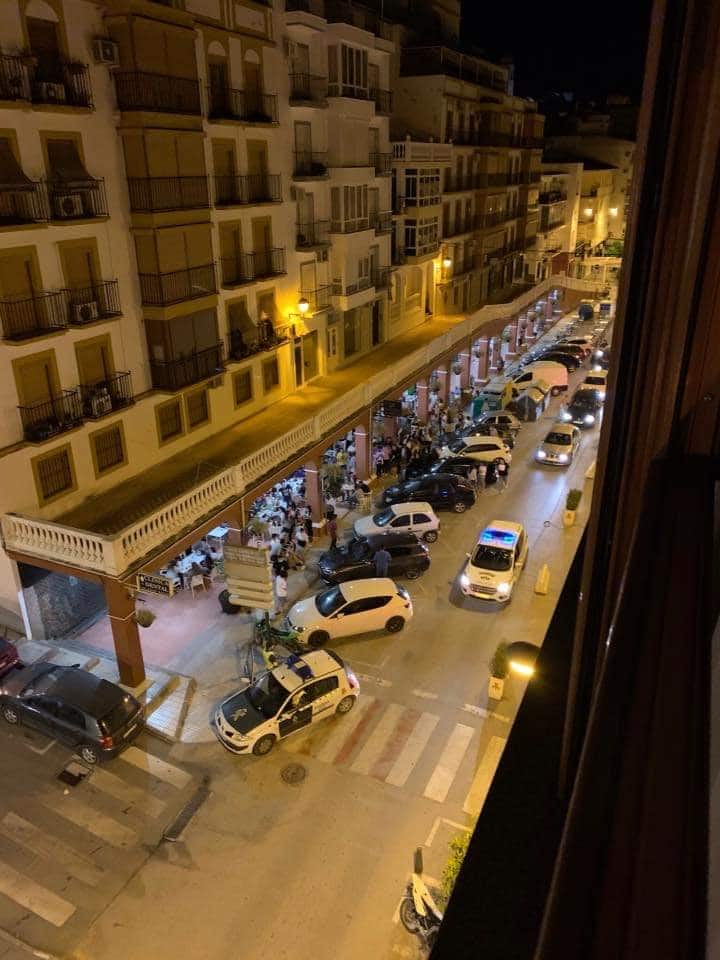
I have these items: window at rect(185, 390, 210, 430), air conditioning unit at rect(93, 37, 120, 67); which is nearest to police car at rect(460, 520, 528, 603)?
window at rect(185, 390, 210, 430)

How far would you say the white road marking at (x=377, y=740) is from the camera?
1633 cm

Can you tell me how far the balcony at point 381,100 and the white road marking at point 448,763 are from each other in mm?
24800

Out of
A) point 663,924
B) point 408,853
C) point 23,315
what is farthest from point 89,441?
point 663,924

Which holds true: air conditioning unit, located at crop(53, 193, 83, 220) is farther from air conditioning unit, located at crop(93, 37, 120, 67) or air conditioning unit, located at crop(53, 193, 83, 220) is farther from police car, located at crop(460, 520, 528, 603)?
police car, located at crop(460, 520, 528, 603)

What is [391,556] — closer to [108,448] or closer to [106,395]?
[108,448]

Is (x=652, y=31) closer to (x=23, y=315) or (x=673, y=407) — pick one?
(x=673, y=407)

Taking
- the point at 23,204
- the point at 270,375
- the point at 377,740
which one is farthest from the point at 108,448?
the point at 377,740

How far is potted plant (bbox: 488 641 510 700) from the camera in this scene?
17.6 metres

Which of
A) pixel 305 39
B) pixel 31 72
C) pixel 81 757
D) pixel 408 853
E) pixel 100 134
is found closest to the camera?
pixel 408 853

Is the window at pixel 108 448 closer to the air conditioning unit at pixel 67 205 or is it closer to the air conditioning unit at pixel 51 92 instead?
the air conditioning unit at pixel 67 205

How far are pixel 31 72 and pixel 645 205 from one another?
16.4 meters

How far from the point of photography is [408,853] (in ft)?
46.3

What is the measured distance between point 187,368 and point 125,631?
8.03 meters

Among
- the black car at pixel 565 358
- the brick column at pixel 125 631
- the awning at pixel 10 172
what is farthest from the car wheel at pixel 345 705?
the black car at pixel 565 358
